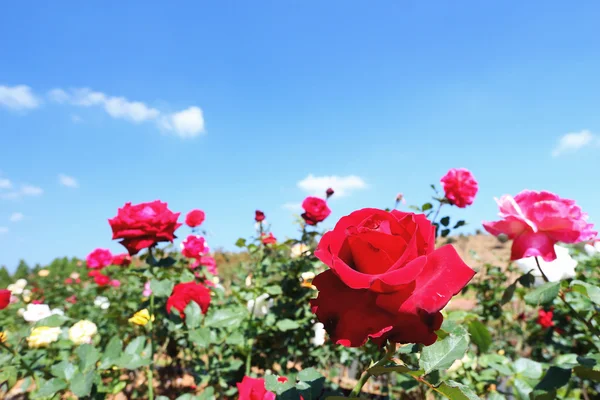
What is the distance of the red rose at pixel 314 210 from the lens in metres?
2.12

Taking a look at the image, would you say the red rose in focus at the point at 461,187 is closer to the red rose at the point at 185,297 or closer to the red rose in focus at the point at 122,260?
the red rose at the point at 185,297

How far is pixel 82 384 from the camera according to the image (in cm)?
113

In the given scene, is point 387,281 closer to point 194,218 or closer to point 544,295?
point 544,295

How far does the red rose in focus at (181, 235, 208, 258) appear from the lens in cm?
271

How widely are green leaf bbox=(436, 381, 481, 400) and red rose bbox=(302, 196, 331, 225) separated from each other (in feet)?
5.20

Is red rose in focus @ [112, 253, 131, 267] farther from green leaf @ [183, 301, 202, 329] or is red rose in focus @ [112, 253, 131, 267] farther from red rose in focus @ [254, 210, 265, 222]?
green leaf @ [183, 301, 202, 329]

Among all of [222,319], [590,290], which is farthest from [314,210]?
[590,290]

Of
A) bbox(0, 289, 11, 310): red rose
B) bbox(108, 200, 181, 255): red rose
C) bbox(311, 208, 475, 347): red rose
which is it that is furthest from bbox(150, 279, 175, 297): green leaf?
bbox(311, 208, 475, 347): red rose

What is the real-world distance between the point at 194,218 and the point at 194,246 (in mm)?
235

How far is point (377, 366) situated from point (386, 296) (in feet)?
0.40

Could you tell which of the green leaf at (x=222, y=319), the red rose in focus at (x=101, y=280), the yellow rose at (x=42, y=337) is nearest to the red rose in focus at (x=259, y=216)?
the green leaf at (x=222, y=319)

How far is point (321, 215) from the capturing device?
6.97 feet

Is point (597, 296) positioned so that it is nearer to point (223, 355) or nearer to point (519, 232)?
point (519, 232)

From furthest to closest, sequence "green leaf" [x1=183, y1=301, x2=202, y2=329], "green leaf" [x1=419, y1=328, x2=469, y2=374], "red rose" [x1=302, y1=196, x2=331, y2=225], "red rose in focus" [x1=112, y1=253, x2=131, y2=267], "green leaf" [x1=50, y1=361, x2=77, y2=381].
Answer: "red rose in focus" [x1=112, y1=253, x2=131, y2=267]
"red rose" [x1=302, y1=196, x2=331, y2=225]
"green leaf" [x1=183, y1=301, x2=202, y2=329]
"green leaf" [x1=50, y1=361, x2=77, y2=381]
"green leaf" [x1=419, y1=328, x2=469, y2=374]
